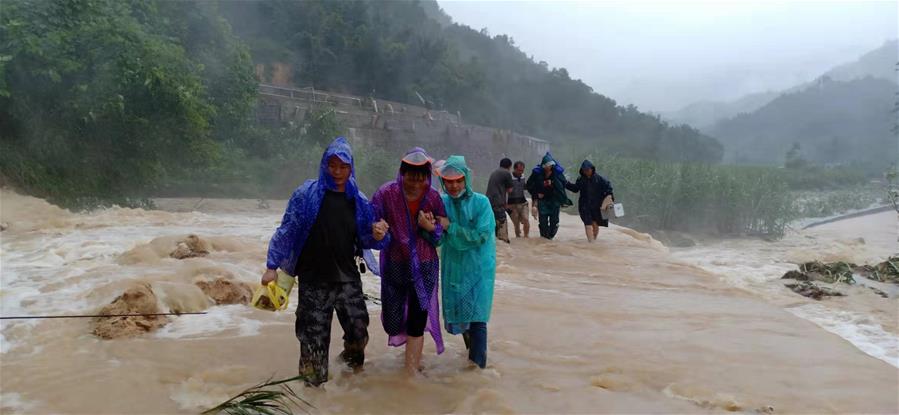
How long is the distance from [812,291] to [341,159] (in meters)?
6.67

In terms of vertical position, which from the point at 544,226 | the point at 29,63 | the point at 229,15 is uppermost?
the point at 229,15

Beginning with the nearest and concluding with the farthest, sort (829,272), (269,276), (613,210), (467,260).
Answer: (269,276)
(467,260)
(829,272)
(613,210)

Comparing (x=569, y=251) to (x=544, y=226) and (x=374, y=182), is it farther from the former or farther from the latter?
(x=374, y=182)

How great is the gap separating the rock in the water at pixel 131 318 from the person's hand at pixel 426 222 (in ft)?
8.13

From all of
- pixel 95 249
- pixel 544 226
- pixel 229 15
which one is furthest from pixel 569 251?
pixel 229 15

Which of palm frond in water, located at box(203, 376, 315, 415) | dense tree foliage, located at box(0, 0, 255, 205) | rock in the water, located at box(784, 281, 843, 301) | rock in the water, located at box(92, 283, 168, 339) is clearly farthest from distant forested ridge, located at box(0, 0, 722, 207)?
rock in the water, located at box(784, 281, 843, 301)

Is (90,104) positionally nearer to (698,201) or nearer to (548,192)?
(548,192)

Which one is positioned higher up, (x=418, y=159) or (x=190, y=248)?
(x=418, y=159)

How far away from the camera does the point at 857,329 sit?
18.7ft

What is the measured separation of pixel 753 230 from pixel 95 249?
1671 cm

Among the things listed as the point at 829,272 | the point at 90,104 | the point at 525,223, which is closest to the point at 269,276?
the point at 525,223

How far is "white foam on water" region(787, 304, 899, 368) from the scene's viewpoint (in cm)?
492

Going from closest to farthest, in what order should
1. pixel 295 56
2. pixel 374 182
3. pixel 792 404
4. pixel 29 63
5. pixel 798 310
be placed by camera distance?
pixel 792 404 < pixel 798 310 < pixel 29 63 < pixel 374 182 < pixel 295 56

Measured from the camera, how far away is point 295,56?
42.3 metres
